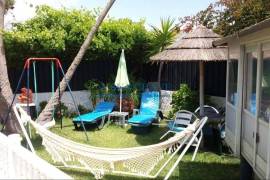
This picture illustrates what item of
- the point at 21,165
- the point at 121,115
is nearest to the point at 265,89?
the point at 21,165

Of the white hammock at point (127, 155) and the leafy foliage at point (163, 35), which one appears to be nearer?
the white hammock at point (127, 155)

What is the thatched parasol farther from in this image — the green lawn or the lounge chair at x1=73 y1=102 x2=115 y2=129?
the lounge chair at x1=73 y1=102 x2=115 y2=129

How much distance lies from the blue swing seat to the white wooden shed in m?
4.44

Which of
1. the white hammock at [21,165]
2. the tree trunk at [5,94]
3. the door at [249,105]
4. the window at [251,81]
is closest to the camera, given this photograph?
the white hammock at [21,165]

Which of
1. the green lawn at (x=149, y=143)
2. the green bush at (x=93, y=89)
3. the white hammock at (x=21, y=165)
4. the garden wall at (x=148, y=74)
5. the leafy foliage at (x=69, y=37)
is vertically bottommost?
the green lawn at (x=149, y=143)

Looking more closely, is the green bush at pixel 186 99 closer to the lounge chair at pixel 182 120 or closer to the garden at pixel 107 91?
the garden at pixel 107 91

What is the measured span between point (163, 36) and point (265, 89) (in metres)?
9.01

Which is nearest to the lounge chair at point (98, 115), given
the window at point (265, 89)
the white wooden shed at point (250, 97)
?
the white wooden shed at point (250, 97)

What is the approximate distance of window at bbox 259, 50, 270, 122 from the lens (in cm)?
516

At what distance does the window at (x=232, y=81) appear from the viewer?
25.1 ft

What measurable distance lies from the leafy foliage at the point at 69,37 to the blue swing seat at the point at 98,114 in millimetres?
2219

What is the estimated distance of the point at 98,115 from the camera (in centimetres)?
1136

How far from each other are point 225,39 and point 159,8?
15186 mm

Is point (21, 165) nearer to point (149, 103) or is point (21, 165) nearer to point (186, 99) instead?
point (149, 103)
